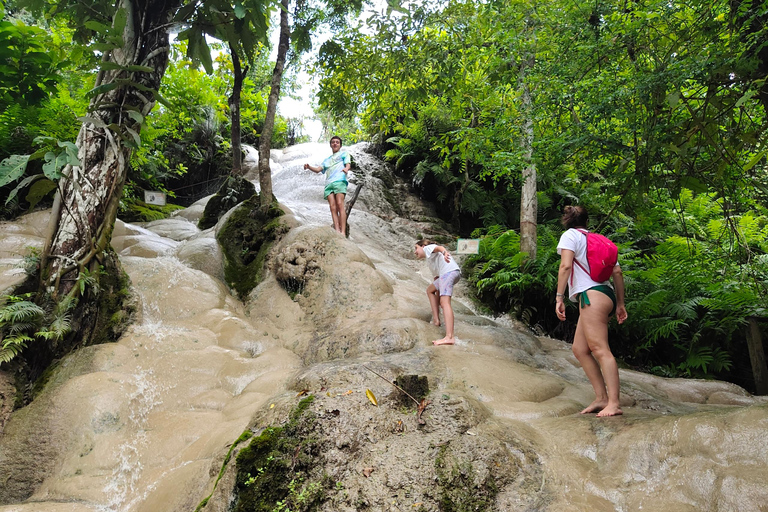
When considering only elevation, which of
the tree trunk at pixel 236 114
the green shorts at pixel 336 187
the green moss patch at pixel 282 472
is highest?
the tree trunk at pixel 236 114

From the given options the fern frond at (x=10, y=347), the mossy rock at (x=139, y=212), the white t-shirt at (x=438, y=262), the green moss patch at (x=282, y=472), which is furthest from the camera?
the mossy rock at (x=139, y=212)

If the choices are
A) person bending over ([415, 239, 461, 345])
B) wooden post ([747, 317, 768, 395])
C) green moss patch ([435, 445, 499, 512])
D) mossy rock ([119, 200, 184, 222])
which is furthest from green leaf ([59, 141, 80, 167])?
wooden post ([747, 317, 768, 395])

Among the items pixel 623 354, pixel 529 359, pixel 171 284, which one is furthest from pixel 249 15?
pixel 623 354

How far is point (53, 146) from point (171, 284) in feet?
7.04

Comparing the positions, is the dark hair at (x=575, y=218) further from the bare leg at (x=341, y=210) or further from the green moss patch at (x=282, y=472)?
the bare leg at (x=341, y=210)

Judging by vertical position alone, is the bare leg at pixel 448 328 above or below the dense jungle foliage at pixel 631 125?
below

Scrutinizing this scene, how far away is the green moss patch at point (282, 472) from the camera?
223 cm

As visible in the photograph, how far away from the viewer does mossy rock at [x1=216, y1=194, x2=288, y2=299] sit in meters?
6.14

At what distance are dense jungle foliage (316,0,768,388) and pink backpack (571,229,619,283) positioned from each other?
0.55m

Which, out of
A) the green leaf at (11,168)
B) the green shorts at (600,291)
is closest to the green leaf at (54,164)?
the green leaf at (11,168)

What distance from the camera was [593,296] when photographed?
9.64 feet

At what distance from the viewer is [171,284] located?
5176mm

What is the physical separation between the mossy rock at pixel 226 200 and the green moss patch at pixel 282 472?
7.17m

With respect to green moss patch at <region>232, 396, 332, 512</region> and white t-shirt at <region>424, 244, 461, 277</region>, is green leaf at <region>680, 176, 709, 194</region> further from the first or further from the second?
green moss patch at <region>232, 396, 332, 512</region>
